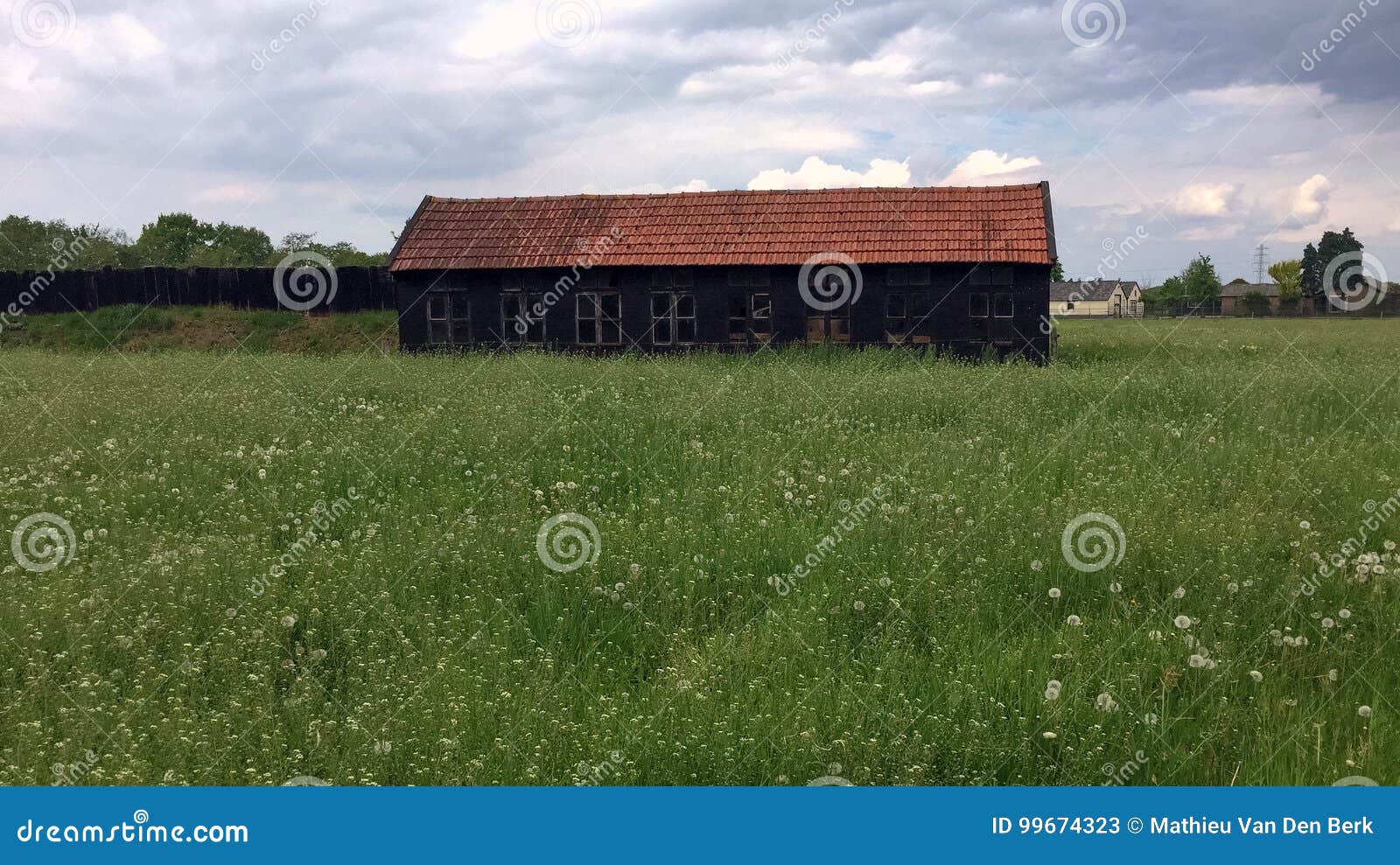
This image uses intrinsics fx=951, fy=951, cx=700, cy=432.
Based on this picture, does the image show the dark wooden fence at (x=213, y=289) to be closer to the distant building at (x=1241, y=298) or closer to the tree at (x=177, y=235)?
the tree at (x=177, y=235)

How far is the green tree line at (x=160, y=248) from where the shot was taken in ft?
212

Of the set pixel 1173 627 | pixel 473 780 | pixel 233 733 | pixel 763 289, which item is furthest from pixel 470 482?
pixel 763 289

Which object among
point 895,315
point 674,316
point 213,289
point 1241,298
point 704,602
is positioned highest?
point 1241,298

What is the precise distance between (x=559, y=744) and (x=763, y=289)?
20.3 m

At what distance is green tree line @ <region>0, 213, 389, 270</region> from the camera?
212 ft

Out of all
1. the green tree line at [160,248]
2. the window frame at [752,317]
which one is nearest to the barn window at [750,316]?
the window frame at [752,317]

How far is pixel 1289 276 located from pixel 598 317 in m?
111

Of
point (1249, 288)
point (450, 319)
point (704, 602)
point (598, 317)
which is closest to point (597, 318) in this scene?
point (598, 317)

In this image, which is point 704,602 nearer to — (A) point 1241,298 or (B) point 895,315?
(B) point 895,315

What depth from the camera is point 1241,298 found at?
77500 mm

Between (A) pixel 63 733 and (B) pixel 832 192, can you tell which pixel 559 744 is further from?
(B) pixel 832 192

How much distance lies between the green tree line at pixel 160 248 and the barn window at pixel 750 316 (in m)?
37.4

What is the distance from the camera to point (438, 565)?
266 inches

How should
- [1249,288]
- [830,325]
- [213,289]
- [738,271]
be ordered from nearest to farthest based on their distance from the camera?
1. [830,325]
2. [738,271]
3. [213,289]
4. [1249,288]
